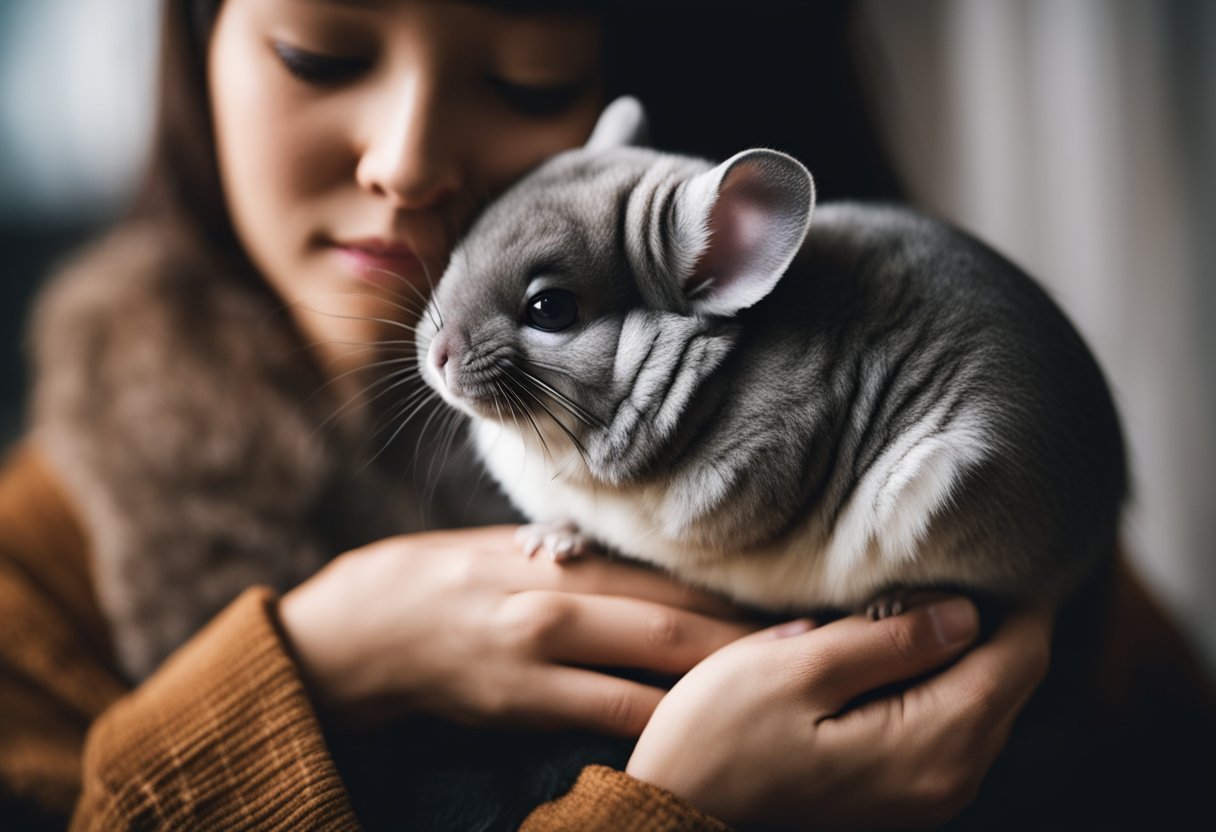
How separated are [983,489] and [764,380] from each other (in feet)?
0.96

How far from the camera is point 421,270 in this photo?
134 cm

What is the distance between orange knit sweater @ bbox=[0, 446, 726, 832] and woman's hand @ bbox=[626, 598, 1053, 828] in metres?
0.07

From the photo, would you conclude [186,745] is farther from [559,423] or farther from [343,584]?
[559,423]

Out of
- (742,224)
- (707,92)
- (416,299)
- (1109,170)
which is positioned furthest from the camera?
(1109,170)

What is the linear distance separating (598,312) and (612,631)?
1.41ft

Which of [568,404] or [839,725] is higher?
[568,404]

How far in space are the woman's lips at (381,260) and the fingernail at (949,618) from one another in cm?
88

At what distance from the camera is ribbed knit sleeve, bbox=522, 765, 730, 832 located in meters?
1.01

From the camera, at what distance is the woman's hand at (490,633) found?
118cm

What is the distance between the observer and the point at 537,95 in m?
1.30

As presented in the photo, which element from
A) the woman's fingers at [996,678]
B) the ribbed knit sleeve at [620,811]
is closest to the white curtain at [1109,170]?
the woman's fingers at [996,678]

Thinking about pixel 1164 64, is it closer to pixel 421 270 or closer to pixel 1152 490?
pixel 1152 490

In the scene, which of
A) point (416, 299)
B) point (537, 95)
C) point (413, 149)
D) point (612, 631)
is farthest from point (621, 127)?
point (612, 631)

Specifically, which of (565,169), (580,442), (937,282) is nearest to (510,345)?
(580,442)
